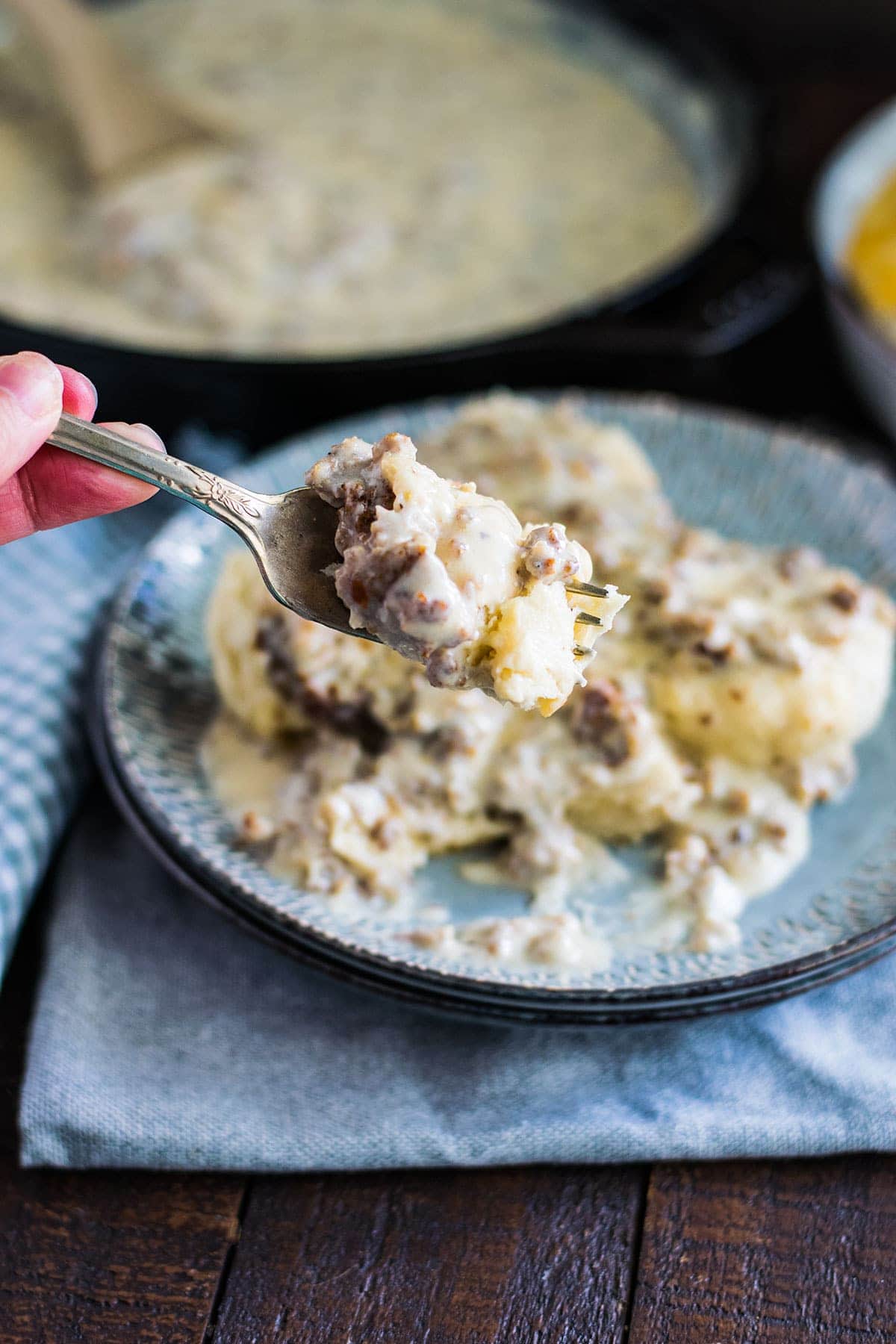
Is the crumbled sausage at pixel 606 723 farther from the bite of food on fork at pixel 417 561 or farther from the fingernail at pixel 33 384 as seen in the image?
the fingernail at pixel 33 384

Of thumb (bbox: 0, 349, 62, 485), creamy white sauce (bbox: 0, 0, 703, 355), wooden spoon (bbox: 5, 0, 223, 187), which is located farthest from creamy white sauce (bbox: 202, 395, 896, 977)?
wooden spoon (bbox: 5, 0, 223, 187)

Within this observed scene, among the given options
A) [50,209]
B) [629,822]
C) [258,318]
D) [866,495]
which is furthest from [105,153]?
[629,822]

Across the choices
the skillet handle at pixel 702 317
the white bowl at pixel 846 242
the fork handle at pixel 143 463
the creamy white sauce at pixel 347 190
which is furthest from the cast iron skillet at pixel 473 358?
the fork handle at pixel 143 463

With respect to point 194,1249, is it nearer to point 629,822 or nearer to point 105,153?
point 629,822

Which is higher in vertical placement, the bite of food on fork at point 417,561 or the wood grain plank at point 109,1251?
the bite of food on fork at point 417,561

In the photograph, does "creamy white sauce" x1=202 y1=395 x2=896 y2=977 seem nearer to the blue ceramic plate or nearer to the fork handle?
the blue ceramic plate

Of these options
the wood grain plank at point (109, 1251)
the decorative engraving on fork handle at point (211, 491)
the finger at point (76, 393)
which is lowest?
the wood grain plank at point (109, 1251)
